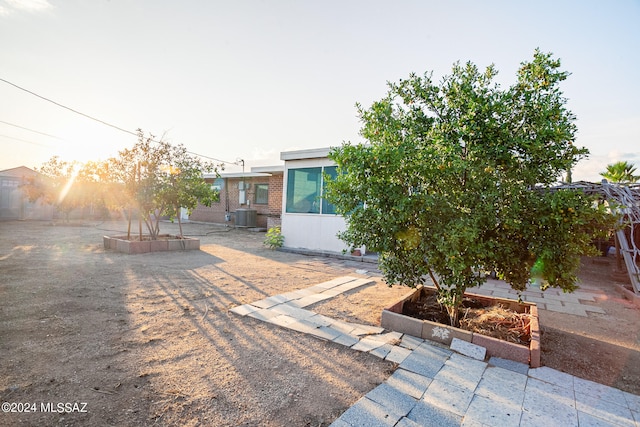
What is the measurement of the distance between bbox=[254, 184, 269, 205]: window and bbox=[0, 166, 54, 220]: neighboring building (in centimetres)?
1167

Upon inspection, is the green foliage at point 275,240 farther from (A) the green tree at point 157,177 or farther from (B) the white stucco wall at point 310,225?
(A) the green tree at point 157,177

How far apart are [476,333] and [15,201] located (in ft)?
77.0

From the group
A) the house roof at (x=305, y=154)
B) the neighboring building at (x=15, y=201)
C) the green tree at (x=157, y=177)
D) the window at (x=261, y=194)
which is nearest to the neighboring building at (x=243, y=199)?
the window at (x=261, y=194)

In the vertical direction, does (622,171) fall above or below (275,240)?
above

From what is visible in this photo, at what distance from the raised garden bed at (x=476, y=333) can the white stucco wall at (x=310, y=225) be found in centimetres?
519

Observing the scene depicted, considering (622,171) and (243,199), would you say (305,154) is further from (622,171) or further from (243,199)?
(622,171)

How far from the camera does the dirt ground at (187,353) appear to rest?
2.07m

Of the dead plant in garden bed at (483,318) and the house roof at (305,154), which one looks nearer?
the dead plant in garden bed at (483,318)

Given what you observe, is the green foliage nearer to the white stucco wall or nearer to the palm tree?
the white stucco wall

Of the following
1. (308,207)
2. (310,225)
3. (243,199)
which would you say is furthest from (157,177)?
(243,199)

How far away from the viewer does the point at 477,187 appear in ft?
10.2

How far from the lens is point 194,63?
9.80 metres

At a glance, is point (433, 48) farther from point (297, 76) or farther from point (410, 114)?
point (297, 76)

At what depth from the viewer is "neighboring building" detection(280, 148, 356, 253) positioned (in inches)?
370
